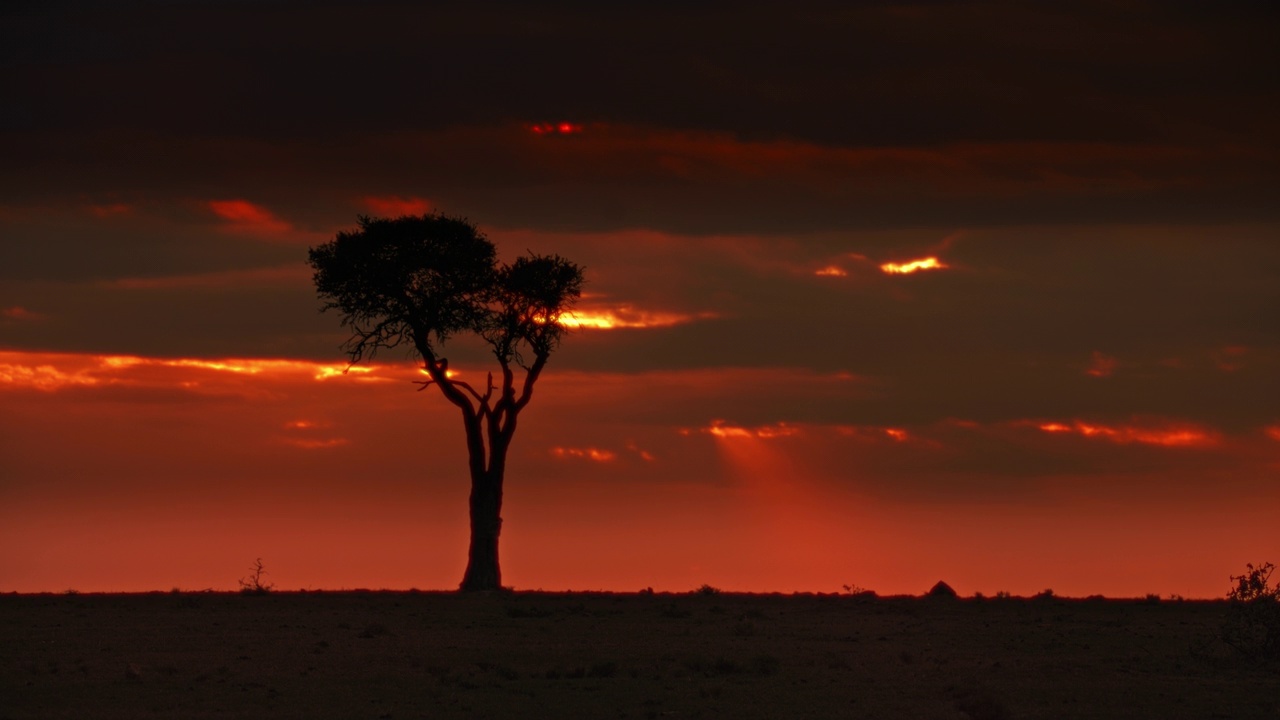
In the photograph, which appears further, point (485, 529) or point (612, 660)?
point (485, 529)

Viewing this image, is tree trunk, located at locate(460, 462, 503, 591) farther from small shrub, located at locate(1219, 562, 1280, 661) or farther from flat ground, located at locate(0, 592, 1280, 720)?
small shrub, located at locate(1219, 562, 1280, 661)

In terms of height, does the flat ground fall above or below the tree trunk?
below

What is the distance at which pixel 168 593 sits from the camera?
48219mm

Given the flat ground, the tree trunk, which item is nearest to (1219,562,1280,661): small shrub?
the flat ground

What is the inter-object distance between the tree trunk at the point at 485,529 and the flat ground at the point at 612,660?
5.38 m

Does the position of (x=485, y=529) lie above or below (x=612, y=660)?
above

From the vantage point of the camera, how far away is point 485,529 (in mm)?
51812

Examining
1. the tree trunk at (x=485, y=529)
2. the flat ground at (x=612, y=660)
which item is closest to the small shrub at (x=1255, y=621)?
the flat ground at (x=612, y=660)

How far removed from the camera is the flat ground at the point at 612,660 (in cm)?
2972

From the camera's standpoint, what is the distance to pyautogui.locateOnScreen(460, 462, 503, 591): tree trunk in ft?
169

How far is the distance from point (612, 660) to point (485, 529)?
17.6m

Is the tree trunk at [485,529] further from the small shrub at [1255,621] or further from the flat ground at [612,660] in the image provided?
the small shrub at [1255,621]

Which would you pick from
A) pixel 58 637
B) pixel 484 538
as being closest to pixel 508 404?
pixel 484 538

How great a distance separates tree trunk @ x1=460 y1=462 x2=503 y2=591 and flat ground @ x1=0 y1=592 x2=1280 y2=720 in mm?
5376
